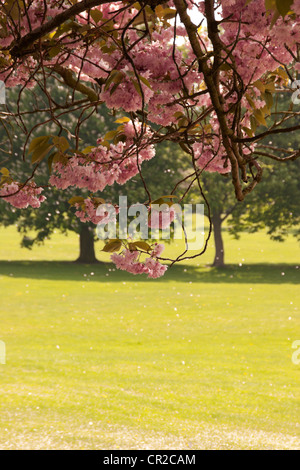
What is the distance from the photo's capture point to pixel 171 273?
25.6 meters

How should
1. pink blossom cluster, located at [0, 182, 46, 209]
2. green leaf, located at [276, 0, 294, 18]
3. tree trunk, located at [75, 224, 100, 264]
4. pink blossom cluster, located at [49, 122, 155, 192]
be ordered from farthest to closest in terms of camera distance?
tree trunk, located at [75, 224, 100, 264] → pink blossom cluster, located at [0, 182, 46, 209] → pink blossom cluster, located at [49, 122, 155, 192] → green leaf, located at [276, 0, 294, 18]

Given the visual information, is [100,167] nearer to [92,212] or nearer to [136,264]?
[92,212]

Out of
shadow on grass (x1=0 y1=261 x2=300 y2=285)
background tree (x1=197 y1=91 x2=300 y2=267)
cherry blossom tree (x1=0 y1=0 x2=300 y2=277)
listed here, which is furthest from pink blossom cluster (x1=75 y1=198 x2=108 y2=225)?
background tree (x1=197 y1=91 x2=300 y2=267)

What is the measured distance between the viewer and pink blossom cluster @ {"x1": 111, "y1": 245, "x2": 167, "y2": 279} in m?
3.39

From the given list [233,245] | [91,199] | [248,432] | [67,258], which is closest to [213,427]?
[248,432]

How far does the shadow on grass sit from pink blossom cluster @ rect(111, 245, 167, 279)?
1745 cm

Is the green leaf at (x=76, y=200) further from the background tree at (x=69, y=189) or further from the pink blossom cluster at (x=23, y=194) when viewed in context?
the background tree at (x=69, y=189)

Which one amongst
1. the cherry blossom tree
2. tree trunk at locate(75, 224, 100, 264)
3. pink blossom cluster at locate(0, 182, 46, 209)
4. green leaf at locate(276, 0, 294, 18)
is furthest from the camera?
tree trunk at locate(75, 224, 100, 264)

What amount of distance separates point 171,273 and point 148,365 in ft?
50.8

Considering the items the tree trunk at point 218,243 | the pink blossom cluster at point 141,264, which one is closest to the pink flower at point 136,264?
the pink blossom cluster at point 141,264

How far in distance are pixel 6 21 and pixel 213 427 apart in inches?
221

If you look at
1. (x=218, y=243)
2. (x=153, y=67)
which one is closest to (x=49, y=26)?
(x=153, y=67)

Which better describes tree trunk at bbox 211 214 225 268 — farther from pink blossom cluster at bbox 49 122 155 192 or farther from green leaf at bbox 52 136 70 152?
green leaf at bbox 52 136 70 152
